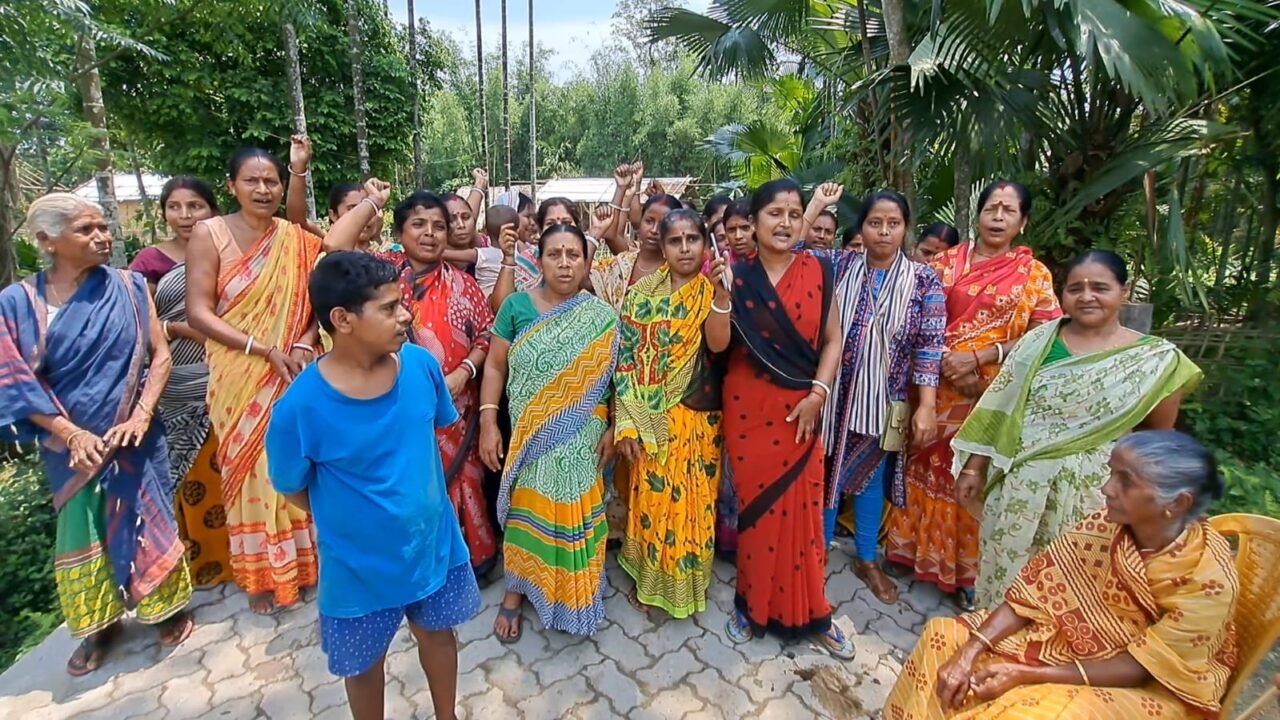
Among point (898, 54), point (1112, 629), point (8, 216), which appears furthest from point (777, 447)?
point (8, 216)

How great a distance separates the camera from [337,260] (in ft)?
5.28

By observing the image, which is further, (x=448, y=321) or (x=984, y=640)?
(x=448, y=321)

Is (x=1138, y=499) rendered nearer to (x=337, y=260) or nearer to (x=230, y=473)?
(x=337, y=260)

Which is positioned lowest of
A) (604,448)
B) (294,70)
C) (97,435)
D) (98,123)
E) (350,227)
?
(604,448)

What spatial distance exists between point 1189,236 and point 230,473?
647cm

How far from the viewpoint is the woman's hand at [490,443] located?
8.55 ft

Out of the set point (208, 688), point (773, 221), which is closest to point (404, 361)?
point (773, 221)

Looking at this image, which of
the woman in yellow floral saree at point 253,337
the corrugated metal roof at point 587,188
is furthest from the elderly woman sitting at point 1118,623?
the corrugated metal roof at point 587,188

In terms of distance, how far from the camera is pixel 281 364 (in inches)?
103

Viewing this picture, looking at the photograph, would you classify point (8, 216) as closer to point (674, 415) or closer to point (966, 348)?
point (674, 415)

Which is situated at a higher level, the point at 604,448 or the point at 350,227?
the point at 350,227

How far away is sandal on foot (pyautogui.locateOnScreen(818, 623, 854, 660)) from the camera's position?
2574 millimetres

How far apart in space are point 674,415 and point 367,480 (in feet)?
4.09

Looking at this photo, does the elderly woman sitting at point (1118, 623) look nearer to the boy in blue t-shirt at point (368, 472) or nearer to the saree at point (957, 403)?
the saree at point (957, 403)
